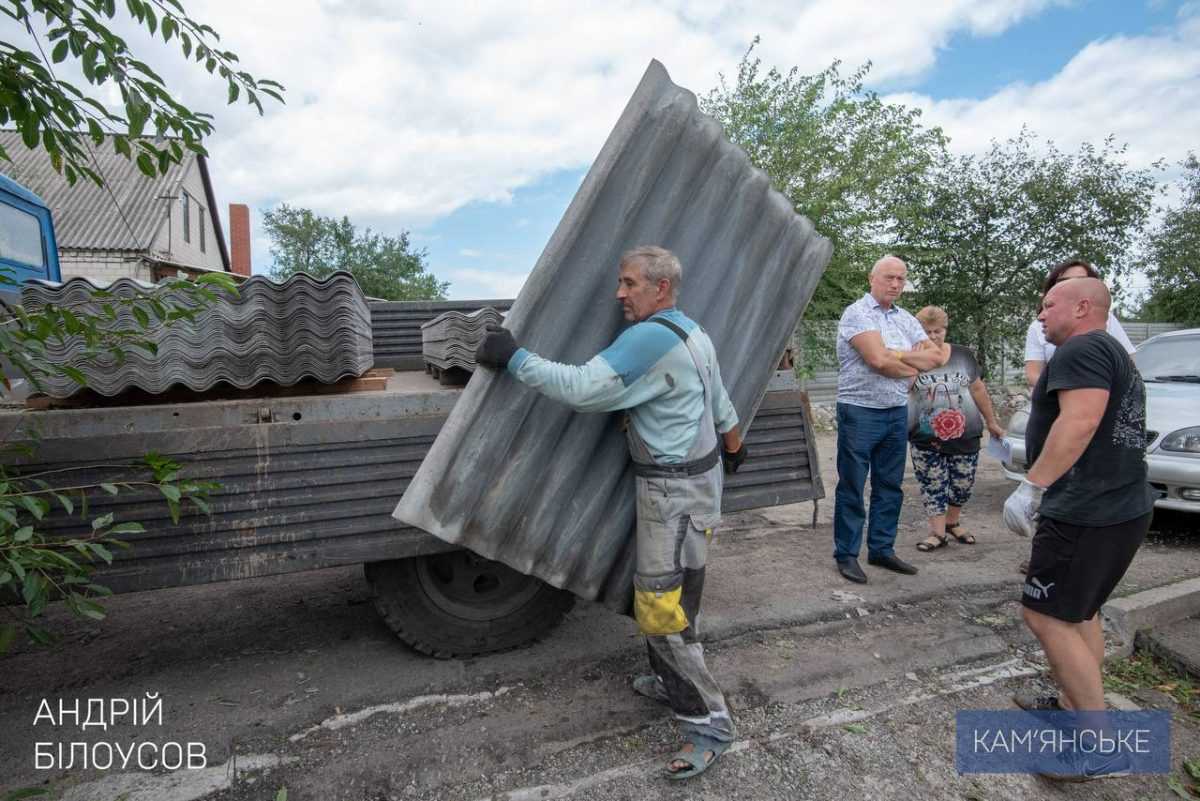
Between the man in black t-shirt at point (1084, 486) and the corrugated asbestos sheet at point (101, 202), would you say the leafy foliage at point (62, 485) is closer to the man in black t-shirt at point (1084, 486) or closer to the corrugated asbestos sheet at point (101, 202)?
the man in black t-shirt at point (1084, 486)

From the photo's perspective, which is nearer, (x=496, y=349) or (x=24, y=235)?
(x=496, y=349)

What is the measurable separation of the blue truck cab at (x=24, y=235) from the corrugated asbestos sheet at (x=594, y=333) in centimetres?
378

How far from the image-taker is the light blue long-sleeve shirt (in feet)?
7.19

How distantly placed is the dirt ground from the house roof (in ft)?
43.5

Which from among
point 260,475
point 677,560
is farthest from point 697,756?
point 260,475

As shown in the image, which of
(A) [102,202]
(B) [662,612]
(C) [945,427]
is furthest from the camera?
(A) [102,202]

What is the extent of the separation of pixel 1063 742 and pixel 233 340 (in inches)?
143

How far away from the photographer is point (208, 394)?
2682mm

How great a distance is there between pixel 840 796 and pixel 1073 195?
42.5 feet

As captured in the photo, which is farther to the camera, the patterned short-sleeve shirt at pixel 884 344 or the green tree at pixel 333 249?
the green tree at pixel 333 249

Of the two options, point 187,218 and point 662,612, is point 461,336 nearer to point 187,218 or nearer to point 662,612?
point 662,612

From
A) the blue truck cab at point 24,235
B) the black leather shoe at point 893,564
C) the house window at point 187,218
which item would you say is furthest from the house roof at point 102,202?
the black leather shoe at point 893,564

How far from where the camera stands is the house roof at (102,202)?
1511cm

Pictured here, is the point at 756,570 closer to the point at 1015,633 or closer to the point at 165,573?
the point at 1015,633
